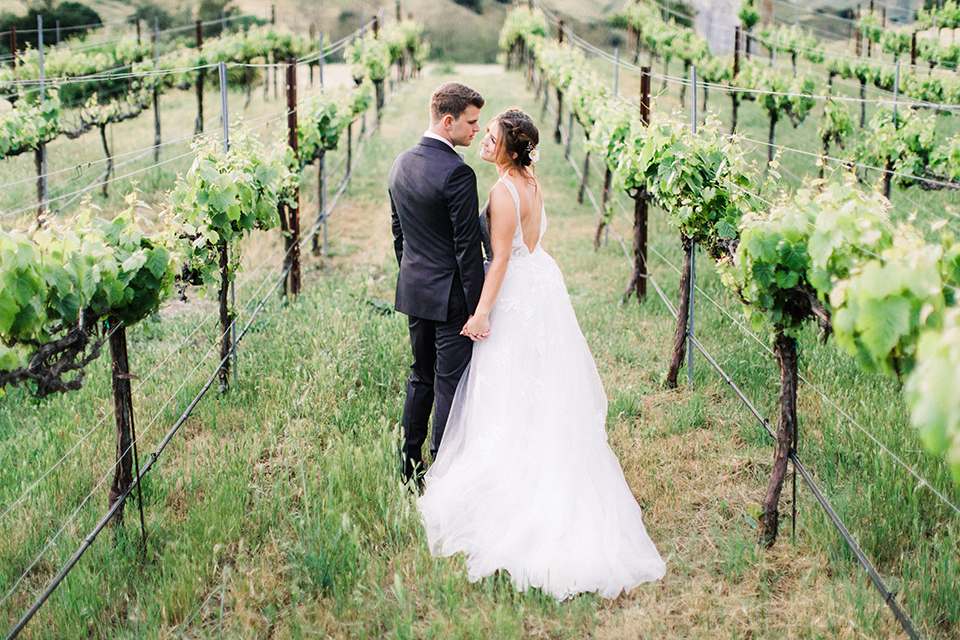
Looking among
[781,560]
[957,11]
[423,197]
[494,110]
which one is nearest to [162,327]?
[423,197]

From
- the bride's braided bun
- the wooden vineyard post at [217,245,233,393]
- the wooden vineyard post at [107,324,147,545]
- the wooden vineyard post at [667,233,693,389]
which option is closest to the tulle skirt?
the bride's braided bun

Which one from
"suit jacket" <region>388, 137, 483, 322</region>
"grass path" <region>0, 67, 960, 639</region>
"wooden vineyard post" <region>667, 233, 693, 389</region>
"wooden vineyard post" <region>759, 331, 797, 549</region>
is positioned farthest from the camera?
"wooden vineyard post" <region>667, 233, 693, 389</region>

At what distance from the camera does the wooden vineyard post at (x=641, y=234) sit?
19.7ft

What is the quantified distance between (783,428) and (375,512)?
1913 mm

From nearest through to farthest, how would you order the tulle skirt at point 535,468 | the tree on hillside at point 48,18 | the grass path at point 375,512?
1. the grass path at point 375,512
2. the tulle skirt at point 535,468
3. the tree on hillside at point 48,18

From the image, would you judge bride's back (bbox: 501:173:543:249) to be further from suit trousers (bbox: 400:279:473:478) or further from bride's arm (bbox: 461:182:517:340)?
suit trousers (bbox: 400:279:473:478)

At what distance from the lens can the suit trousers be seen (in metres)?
3.36

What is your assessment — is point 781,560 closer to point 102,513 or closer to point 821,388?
point 821,388

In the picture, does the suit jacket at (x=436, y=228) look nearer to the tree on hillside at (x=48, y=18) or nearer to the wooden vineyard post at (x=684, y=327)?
the wooden vineyard post at (x=684, y=327)

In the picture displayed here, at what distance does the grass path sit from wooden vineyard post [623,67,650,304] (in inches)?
43.5

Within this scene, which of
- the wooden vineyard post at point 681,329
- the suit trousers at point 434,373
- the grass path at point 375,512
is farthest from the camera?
the wooden vineyard post at point 681,329

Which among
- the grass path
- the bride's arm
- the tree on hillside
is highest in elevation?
the tree on hillside

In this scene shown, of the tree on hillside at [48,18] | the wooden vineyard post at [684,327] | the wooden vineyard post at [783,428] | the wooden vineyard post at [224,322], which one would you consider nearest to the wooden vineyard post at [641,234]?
the wooden vineyard post at [684,327]

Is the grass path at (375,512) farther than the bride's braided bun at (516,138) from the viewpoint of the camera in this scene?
No
